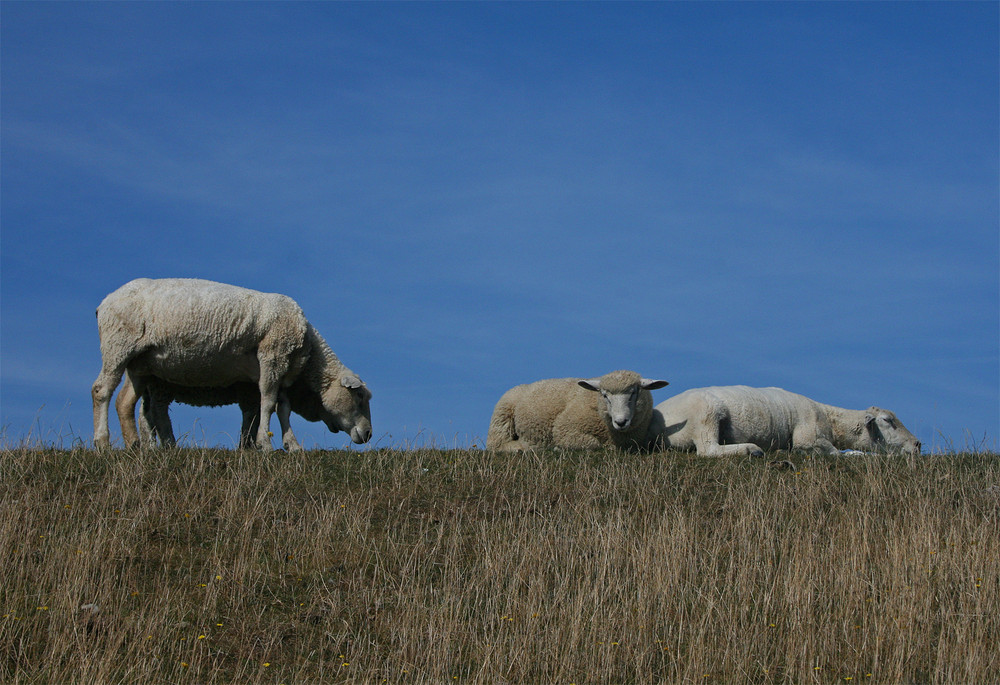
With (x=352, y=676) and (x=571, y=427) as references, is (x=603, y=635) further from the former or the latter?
(x=571, y=427)

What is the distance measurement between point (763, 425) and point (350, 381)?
22.3 feet

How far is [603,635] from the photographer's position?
8742 millimetres

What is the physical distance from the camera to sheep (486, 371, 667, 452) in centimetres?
1507

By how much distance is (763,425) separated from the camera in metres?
16.1

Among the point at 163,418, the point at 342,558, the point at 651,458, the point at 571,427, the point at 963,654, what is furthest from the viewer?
the point at 163,418

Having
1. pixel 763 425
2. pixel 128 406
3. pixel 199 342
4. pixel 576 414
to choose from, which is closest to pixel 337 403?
pixel 199 342

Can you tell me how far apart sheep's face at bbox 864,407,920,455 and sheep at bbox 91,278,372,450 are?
8.70 meters

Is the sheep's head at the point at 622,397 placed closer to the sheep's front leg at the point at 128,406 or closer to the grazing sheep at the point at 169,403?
the grazing sheep at the point at 169,403

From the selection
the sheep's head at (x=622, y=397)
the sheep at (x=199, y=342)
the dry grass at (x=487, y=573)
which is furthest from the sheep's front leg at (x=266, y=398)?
the sheep's head at (x=622, y=397)

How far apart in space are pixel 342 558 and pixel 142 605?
1.94 m

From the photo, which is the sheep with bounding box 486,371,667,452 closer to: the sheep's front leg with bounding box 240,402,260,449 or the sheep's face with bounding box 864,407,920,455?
the sheep's front leg with bounding box 240,402,260,449

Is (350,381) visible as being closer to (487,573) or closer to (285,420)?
(285,420)

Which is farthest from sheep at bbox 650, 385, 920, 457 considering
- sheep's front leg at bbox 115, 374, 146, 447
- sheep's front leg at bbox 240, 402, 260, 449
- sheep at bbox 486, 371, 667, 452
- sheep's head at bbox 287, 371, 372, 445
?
sheep's front leg at bbox 115, 374, 146, 447

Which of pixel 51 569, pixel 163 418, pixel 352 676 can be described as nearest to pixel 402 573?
pixel 352 676
